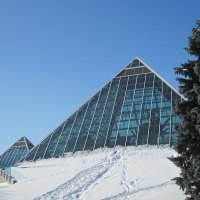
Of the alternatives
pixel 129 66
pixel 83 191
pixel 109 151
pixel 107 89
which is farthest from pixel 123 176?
pixel 129 66

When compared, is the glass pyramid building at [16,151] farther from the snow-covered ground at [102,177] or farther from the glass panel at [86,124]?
the snow-covered ground at [102,177]

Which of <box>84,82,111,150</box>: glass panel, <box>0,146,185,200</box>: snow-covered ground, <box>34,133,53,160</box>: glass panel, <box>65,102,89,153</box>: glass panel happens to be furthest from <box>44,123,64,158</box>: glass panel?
<box>84,82,111,150</box>: glass panel

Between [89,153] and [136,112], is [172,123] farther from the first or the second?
[89,153]

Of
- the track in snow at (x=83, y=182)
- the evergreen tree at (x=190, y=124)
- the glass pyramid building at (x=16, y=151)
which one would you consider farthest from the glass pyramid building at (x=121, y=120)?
the evergreen tree at (x=190, y=124)

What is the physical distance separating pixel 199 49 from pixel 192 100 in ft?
4.68

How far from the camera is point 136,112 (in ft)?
86.4

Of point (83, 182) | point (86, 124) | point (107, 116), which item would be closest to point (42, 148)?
point (86, 124)

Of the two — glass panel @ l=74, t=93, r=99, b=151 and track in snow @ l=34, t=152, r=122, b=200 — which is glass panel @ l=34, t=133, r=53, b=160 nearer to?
glass panel @ l=74, t=93, r=99, b=151

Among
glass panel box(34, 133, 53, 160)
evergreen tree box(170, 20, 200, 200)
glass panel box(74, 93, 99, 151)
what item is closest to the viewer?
evergreen tree box(170, 20, 200, 200)

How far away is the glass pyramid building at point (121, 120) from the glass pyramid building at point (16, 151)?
29.4ft

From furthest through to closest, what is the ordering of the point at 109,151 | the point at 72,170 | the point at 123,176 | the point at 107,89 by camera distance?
the point at 107,89, the point at 109,151, the point at 72,170, the point at 123,176

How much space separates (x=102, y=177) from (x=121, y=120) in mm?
8837

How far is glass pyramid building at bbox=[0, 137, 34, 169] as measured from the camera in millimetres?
35678

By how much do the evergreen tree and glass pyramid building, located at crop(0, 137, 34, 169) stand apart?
2518cm
